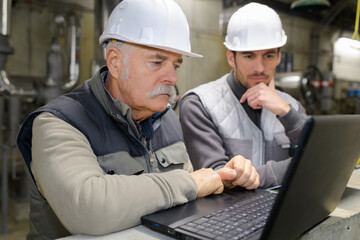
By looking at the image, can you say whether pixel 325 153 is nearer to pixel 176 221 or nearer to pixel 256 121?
pixel 176 221

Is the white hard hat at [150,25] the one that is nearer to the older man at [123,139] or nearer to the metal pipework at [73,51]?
the older man at [123,139]

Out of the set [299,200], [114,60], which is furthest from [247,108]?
[299,200]

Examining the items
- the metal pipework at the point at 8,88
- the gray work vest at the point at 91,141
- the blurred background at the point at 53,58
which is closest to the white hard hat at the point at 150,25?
the gray work vest at the point at 91,141

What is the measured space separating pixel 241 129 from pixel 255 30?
0.48 meters

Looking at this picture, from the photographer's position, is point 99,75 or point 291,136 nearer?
point 99,75

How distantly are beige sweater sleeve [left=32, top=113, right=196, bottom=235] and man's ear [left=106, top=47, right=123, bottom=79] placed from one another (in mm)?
311

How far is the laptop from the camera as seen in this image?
49 centimetres

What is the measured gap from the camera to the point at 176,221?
0.68m

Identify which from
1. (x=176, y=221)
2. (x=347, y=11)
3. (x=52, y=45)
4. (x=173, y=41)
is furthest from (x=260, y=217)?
(x=347, y=11)

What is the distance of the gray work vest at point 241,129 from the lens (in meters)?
1.48

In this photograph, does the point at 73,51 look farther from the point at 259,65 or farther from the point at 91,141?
the point at 91,141

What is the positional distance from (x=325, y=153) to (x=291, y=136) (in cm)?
104

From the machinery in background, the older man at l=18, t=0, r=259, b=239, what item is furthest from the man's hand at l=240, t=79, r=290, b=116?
the machinery in background

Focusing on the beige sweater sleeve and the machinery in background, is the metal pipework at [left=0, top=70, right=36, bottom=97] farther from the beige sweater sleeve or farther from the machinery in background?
the beige sweater sleeve
